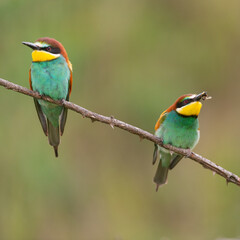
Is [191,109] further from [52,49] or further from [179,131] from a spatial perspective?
[52,49]

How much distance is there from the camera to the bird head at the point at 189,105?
369 centimetres

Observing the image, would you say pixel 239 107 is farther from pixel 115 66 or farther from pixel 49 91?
pixel 49 91

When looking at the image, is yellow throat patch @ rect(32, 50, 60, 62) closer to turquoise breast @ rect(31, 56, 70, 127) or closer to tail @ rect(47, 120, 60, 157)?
turquoise breast @ rect(31, 56, 70, 127)

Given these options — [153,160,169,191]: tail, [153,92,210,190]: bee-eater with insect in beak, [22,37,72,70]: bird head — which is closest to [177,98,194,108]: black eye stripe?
[153,92,210,190]: bee-eater with insect in beak

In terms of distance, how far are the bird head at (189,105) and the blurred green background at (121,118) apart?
5.10 feet

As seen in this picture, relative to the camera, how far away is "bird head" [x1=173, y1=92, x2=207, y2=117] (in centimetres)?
369

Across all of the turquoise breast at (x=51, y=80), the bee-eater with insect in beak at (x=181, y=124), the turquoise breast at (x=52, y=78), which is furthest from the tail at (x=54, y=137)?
the bee-eater with insect in beak at (x=181, y=124)

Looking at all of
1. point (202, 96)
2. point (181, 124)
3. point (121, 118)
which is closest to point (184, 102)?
point (181, 124)

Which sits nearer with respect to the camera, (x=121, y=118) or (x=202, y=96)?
(x=202, y=96)

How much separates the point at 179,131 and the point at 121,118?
177cm

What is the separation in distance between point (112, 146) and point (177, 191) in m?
0.79

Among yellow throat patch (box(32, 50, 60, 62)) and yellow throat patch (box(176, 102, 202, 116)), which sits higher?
yellow throat patch (box(32, 50, 60, 62))

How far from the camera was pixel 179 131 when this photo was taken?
3.80 metres

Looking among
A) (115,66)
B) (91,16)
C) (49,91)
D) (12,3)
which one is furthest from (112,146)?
(49,91)
